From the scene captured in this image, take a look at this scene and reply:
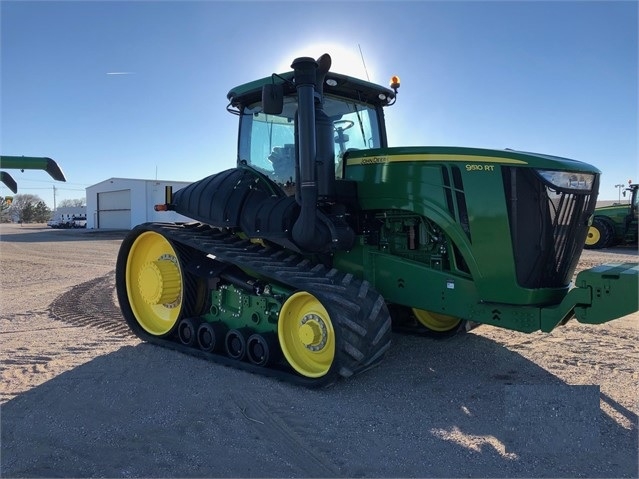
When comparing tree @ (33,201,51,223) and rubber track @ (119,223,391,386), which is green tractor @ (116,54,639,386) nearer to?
rubber track @ (119,223,391,386)

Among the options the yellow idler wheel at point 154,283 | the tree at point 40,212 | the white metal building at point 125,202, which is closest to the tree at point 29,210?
the tree at point 40,212

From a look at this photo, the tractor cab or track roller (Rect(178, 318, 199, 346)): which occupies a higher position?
the tractor cab

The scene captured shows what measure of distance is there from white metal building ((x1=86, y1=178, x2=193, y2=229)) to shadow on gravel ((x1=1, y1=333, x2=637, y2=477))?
32552mm

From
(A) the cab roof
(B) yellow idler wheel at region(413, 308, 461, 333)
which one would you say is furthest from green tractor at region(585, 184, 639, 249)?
(A) the cab roof

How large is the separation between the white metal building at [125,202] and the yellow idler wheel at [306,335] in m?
32.4

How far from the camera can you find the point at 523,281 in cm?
409

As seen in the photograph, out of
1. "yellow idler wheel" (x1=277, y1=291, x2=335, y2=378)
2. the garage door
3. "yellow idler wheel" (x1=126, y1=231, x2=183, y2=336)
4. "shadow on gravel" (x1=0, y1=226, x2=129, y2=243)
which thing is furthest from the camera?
the garage door

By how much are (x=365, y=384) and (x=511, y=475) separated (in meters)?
1.62

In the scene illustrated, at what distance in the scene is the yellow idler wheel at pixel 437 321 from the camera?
586 centimetres

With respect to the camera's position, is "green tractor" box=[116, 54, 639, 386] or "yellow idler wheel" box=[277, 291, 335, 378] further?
"yellow idler wheel" box=[277, 291, 335, 378]

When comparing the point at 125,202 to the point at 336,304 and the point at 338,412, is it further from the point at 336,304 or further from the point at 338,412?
the point at 338,412

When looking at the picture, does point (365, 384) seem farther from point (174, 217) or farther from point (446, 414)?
point (174, 217)

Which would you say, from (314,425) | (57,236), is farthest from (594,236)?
(57,236)

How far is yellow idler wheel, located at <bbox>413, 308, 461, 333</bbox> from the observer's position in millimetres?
5855
